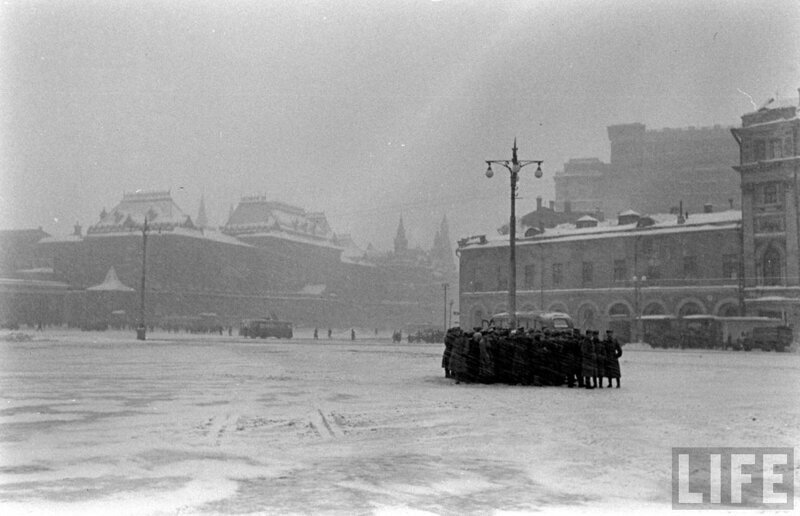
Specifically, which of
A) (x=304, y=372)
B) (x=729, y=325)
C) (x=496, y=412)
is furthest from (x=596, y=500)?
(x=729, y=325)

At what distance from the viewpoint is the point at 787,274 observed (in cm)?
5141

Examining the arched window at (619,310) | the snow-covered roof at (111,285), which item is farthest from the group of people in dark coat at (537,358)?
the snow-covered roof at (111,285)

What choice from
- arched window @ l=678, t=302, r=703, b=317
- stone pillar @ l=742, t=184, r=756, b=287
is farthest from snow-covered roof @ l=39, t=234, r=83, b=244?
stone pillar @ l=742, t=184, r=756, b=287

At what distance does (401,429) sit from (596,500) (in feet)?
14.9

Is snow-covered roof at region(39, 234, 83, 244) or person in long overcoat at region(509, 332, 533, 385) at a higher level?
snow-covered roof at region(39, 234, 83, 244)

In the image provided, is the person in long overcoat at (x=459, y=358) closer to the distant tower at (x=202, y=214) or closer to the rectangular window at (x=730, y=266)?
the rectangular window at (x=730, y=266)

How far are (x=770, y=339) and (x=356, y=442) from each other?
134 feet

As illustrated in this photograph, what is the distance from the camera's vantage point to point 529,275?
7100cm

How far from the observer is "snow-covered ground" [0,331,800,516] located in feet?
23.5

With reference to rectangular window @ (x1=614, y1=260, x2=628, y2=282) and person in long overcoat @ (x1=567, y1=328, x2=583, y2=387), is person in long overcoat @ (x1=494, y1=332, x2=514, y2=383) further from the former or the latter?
rectangular window @ (x1=614, y1=260, x2=628, y2=282)

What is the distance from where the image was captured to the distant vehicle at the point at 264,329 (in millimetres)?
66062

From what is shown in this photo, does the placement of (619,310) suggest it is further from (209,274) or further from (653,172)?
(653,172)

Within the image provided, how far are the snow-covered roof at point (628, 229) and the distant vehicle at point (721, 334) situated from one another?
9258 millimetres

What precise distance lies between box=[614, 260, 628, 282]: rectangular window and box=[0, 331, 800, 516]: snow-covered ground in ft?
150
